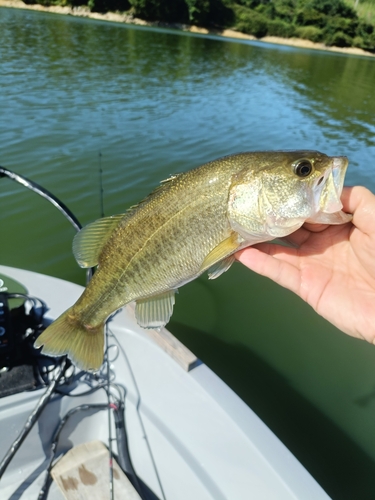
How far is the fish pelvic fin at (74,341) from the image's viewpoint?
2338 mm

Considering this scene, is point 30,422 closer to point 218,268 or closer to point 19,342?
point 19,342

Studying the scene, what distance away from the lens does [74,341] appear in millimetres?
2389

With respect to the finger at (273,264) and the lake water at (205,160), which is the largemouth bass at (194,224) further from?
the lake water at (205,160)

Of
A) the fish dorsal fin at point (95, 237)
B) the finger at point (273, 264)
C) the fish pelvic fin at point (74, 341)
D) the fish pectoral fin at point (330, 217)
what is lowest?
the fish pelvic fin at point (74, 341)

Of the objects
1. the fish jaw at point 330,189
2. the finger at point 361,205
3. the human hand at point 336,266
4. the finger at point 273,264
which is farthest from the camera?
the finger at point 273,264

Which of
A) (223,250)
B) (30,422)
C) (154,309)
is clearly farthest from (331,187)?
(30,422)

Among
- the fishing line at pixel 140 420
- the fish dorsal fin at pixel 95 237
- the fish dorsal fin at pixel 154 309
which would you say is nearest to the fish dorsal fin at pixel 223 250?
the fish dorsal fin at pixel 154 309

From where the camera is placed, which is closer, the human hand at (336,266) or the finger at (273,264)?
the human hand at (336,266)

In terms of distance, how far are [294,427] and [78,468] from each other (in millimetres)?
2487

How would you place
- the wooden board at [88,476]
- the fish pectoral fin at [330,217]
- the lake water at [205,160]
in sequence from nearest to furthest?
the fish pectoral fin at [330,217], the wooden board at [88,476], the lake water at [205,160]

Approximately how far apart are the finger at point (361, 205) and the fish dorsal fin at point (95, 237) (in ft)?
4.60

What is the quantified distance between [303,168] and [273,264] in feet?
2.41

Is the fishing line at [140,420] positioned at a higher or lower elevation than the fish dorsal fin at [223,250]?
lower

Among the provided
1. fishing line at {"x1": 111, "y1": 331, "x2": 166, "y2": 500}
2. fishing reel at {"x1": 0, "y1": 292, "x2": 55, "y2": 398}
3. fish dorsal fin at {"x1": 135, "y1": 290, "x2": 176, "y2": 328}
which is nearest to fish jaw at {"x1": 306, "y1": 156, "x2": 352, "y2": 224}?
fish dorsal fin at {"x1": 135, "y1": 290, "x2": 176, "y2": 328}
